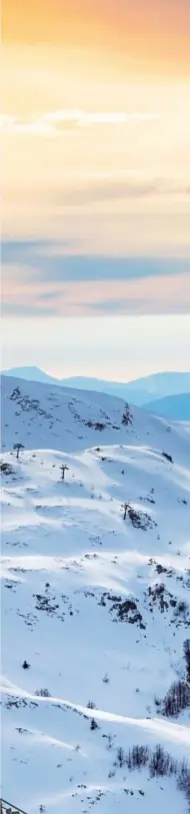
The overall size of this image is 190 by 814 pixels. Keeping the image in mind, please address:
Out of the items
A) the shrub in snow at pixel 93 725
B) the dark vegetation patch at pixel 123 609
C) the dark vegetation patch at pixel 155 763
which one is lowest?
the dark vegetation patch at pixel 155 763

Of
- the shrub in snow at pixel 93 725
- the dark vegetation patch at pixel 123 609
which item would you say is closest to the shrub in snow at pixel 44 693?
the shrub in snow at pixel 93 725

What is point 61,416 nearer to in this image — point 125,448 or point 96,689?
point 125,448

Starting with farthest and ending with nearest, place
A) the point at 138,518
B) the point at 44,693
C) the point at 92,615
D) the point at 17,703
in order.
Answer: the point at 138,518, the point at 92,615, the point at 44,693, the point at 17,703

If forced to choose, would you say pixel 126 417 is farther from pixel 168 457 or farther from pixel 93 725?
pixel 93 725

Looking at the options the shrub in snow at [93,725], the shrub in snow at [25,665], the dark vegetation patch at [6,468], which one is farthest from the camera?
the dark vegetation patch at [6,468]

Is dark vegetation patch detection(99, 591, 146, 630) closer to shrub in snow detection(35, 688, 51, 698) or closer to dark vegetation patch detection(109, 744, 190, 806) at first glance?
shrub in snow detection(35, 688, 51, 698)

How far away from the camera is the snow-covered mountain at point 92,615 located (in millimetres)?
14711

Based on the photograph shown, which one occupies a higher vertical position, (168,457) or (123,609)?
(168,457)

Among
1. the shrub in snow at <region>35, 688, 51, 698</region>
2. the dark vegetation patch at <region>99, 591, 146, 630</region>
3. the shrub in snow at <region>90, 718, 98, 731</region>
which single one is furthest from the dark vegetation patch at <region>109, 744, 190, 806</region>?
the dark vegetation patch at <region>99, 591, 146, 630</region>

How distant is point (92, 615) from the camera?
25.6 meters

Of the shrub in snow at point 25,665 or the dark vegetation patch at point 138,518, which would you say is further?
→ the dark vegetation patch at point 138,518

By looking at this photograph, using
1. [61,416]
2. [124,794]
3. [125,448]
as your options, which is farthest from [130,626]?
[61,416]

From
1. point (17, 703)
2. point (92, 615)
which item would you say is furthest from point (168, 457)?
point (17, 703)

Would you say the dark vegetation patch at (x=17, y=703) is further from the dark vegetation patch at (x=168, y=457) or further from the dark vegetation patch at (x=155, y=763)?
the dark vegetation patch at (x=168, y=457)
